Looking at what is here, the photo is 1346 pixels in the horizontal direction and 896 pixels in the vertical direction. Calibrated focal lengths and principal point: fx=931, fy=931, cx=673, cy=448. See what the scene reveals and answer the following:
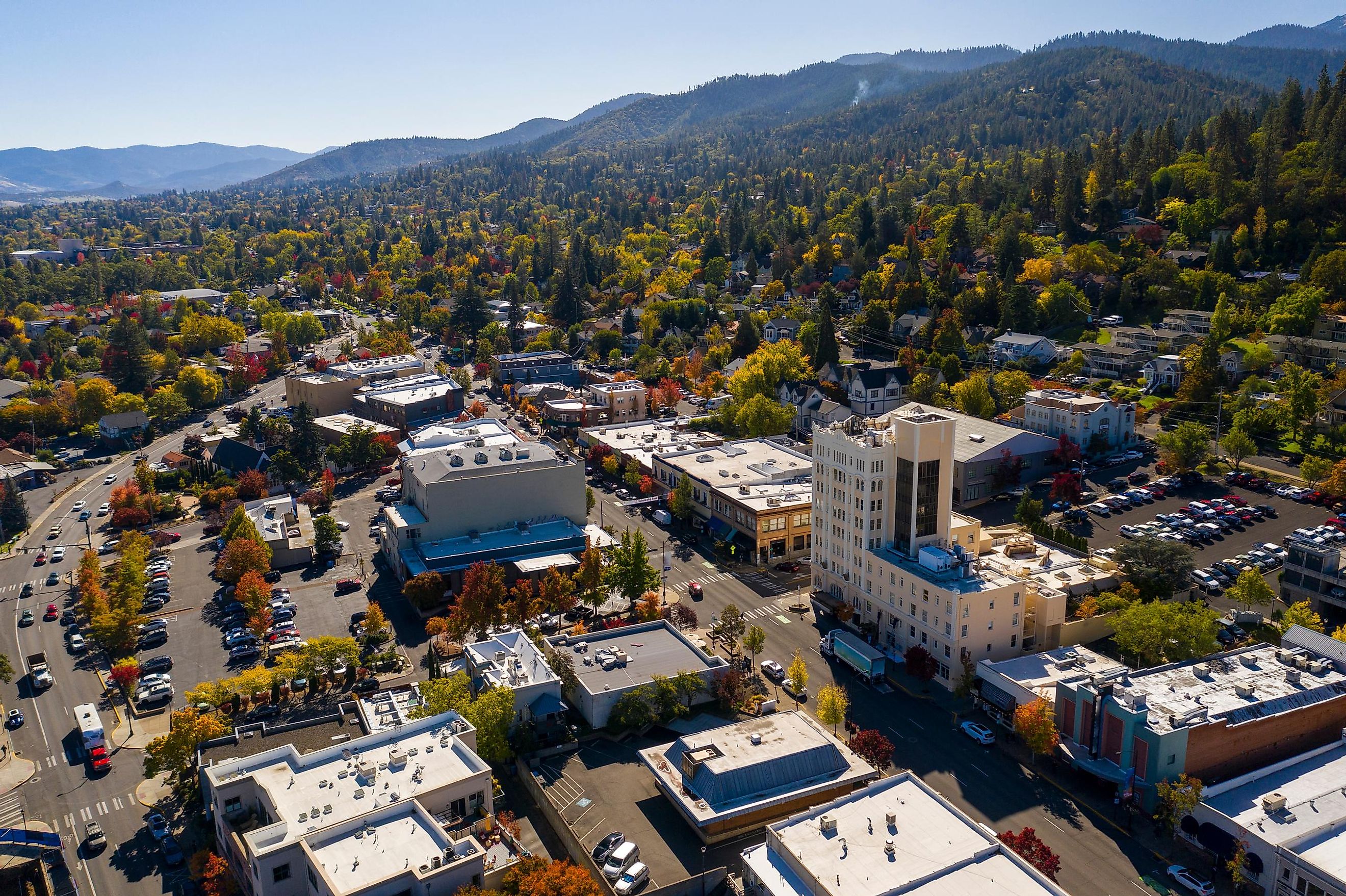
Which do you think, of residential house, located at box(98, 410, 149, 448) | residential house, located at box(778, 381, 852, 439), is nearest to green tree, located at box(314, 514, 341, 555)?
residential house, located at box(778, 381, 852, 439)

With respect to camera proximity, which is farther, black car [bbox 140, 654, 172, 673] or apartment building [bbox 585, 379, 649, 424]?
apartment building [bbox 585, 379, 649, 424]

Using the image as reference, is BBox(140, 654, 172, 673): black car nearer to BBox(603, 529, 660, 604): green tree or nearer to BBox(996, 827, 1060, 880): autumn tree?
BBox(603, 529, 660, 604): green tree

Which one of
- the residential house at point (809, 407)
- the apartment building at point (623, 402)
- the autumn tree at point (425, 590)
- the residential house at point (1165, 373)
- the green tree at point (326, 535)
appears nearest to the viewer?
the autumn tree at point (425, 590)

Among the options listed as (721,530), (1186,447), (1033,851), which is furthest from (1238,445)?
(1033,851)

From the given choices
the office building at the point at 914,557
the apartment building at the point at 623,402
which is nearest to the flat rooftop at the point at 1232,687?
the office building at the point at 914,557

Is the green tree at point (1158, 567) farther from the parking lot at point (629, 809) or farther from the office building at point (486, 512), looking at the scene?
the office building at point (486, 512)

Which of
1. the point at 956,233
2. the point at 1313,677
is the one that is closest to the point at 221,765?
the point at 1313,677
